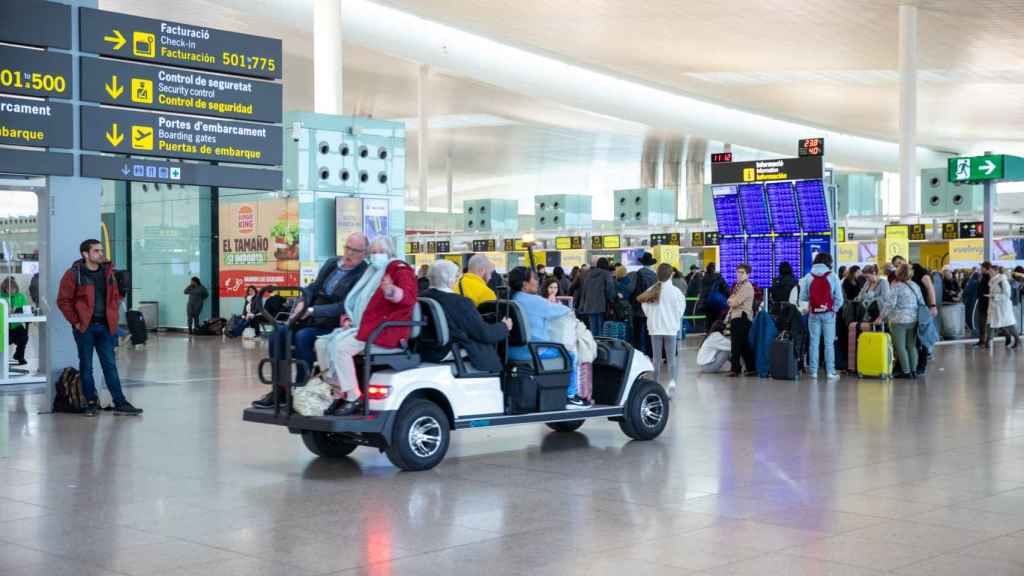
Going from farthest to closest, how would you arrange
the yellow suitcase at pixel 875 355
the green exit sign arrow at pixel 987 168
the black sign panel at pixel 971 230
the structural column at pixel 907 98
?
the structural column at pixel 907 98 → the black sign panel at pixel 971 230 → the green exit sign arrow at pixel 987 168 → the yellow suitcase at pixel 875 355

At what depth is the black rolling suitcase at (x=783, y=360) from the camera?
14883mm

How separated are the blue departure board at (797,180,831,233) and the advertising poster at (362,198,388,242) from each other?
6334 millimetres

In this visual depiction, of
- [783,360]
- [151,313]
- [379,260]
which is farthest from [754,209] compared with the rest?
[151,313]

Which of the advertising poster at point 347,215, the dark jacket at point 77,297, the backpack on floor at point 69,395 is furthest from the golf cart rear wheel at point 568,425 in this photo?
the advertising poster at point 347,215

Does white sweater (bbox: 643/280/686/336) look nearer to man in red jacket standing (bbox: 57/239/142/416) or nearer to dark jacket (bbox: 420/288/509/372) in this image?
dark jacket (bbox: 420/288/509/372)

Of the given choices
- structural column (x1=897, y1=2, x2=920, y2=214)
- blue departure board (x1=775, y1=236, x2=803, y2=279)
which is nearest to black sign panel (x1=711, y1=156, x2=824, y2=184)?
blue departure board (x1=775, y1=236, x2=803, y2=279)

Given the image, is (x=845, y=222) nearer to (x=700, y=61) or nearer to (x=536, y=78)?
(x=700, y=61)

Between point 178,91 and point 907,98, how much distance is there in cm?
1894

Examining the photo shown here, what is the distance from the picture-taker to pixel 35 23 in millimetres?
11633

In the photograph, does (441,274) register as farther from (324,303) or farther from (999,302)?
(999,302)

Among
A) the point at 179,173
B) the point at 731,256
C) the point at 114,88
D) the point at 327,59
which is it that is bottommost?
the point at 731,256

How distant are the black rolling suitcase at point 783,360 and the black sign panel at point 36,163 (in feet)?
28.6

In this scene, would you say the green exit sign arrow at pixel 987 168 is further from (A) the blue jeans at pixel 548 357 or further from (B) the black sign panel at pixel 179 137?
(A) the blue jeans at pixel 548 357

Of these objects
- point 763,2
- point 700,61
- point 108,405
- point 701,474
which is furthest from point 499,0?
point 701,474
